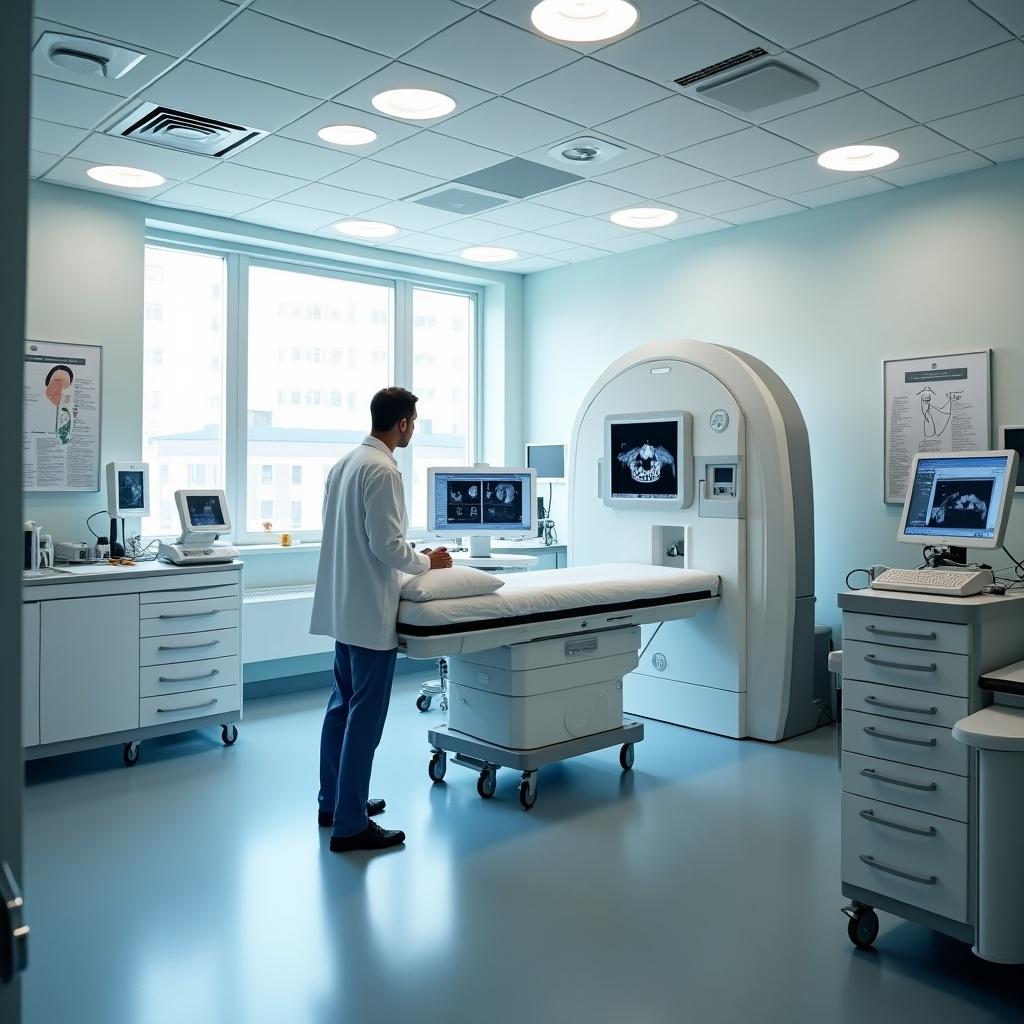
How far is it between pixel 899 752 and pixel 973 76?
8.56 feet

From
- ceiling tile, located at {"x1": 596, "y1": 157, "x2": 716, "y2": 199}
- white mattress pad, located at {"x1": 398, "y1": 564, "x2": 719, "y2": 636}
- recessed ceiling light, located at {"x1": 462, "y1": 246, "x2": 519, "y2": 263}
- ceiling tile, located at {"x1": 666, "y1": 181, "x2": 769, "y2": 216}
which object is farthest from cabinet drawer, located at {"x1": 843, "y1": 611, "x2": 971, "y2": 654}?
recessed ceiling light, located at {"x1": 462, "y1": 246, "x2": 519, "y2": 263}

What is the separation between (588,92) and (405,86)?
0.72 meters

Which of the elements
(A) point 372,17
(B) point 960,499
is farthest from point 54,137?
(B) point 960,499

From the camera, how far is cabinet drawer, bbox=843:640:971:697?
2473 mm

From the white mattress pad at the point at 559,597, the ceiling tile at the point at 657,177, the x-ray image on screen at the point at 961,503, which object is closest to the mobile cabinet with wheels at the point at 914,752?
the x-ray image on screen at the point at 961,503

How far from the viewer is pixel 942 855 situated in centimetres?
245

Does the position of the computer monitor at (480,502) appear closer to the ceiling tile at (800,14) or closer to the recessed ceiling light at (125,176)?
the recessed ceiling light at (125,176)

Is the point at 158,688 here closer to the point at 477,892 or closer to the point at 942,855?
the point at 477,892

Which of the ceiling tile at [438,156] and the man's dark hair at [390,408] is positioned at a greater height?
the ceiling tile at [438,156]

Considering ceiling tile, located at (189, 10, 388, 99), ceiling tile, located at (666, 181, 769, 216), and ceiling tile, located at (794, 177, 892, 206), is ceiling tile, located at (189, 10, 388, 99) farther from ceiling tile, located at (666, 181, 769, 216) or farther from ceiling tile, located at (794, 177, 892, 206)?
ceiling tile, located at (794, 177, 892, 206)

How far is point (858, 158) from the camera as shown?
14.8 ft

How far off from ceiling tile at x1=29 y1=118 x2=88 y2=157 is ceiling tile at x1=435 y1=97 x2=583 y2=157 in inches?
63.0

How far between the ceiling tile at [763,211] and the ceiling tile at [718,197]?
0.07 m

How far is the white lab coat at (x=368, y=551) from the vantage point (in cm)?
320
